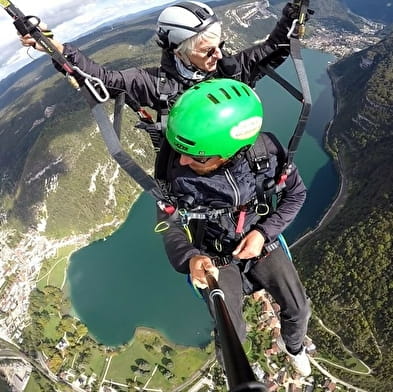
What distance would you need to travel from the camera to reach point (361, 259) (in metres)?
35.9

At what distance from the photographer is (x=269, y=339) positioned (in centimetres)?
3084

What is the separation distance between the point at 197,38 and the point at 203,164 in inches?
45.5

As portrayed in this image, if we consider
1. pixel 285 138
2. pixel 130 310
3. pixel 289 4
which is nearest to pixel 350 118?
pixel 285 138

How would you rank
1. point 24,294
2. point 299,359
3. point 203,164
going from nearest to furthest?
point 203,164 → point 299,359 → point 24,294

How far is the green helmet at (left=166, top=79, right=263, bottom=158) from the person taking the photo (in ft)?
8.08

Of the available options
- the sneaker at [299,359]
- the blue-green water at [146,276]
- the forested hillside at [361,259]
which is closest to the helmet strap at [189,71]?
the sneaker at [299,359]

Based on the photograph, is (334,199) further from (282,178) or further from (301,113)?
(301,113)

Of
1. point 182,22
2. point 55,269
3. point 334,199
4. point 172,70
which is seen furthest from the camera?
point 55,269

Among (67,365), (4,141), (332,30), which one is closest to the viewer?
(67,365)

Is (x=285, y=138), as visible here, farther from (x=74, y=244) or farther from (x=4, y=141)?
(x=4, y=141)

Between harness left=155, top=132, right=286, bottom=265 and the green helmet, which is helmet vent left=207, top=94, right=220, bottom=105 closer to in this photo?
the green helmet

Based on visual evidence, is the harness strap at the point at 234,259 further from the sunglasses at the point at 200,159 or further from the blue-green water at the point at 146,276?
the blue-green water at the point at 146,276

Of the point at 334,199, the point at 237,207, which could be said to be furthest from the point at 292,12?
the point at 334,199

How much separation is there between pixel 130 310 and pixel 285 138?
3318 cm
